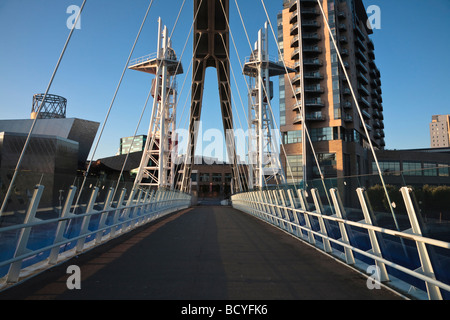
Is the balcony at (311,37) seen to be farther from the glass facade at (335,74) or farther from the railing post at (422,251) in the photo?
the railing post at (422,251)

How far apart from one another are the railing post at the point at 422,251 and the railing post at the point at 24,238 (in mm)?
5460

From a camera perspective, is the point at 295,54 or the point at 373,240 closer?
the point at 373,240

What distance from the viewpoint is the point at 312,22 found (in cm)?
6031

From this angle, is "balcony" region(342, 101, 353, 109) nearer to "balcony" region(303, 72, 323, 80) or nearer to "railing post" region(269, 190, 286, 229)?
"balcony" region(303, 72, 323, 80)

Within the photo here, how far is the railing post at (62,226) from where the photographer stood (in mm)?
6121

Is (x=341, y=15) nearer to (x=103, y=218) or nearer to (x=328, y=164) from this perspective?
(x=328, y=164)

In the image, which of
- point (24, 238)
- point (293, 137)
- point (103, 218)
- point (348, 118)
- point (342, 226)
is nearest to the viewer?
point (24, 238)

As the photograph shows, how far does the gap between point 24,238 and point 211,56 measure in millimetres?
40064

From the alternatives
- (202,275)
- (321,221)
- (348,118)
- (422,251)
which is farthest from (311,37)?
(422,251)

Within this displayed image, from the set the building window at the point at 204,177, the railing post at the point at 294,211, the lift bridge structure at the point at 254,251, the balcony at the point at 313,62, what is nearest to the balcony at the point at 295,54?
the balcony at the point at 313,62

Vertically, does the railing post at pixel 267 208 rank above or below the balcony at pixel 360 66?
below

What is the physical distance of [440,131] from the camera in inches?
6796
